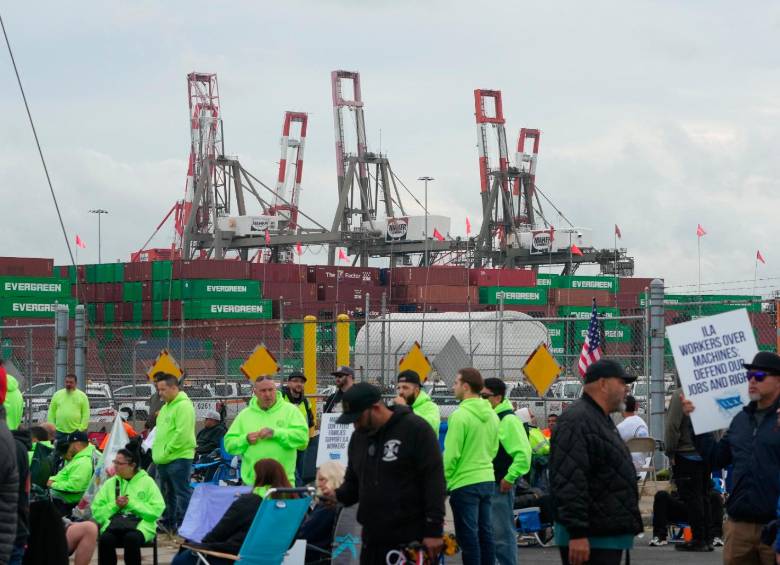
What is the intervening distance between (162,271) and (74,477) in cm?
5086

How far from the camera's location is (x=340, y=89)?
83625 millimetres

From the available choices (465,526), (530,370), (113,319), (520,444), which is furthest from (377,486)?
(113,319)

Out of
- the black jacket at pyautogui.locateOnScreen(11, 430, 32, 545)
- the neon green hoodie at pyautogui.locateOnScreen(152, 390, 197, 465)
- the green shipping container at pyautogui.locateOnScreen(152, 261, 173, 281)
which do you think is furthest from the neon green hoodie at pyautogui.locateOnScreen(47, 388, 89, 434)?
the green shipping container at pyautogui.locateOnScreen(152, 261, 173, 281)

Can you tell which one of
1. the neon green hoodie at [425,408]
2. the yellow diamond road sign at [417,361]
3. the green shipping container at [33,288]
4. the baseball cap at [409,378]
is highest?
the green shipping container at [33,288]

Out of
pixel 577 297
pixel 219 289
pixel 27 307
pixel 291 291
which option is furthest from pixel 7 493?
pixel 577 297

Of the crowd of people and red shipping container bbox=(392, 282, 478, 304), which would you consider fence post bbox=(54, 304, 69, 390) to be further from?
red shipping container bbox=(392, 282, 478, 304)

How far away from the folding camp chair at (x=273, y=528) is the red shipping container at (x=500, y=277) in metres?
61.7

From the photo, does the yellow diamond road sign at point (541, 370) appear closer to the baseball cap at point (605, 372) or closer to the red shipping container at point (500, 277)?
the baseball cap at point (605, 372)

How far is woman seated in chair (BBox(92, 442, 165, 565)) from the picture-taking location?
30.1 feet

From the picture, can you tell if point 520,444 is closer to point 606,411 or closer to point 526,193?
point 606,411

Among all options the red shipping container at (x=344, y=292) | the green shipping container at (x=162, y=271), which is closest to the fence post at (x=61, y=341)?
the green shipping container at (x=162, y=271)

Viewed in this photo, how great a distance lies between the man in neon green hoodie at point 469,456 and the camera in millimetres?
8180

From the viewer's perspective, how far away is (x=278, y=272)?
64438mm

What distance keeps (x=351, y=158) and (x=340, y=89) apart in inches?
202
